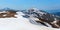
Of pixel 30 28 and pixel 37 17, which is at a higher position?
pixel 37 17

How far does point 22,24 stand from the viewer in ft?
7.01

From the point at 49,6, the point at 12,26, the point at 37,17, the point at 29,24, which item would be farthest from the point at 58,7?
the point at 12,26

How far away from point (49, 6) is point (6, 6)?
605 mm

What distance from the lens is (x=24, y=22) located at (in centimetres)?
214

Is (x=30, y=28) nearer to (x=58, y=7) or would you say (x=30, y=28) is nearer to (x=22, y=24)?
(x=22, y=24)

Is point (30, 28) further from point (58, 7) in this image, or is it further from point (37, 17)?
point (58, 7)

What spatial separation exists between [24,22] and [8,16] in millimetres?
242

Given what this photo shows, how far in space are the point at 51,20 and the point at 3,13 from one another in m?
0.68

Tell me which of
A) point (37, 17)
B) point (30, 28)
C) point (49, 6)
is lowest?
point (30, 28)

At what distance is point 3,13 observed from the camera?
2.16 metres

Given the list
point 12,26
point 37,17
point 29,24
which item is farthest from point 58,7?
point 12,26

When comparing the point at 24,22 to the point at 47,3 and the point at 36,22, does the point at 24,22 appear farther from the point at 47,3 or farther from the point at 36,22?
the point at 47,3

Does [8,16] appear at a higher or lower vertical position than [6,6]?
lower

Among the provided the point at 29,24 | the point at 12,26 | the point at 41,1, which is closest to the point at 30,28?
the point at 29,24
